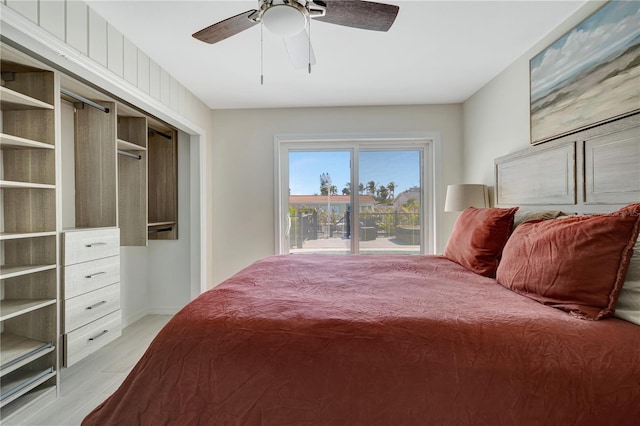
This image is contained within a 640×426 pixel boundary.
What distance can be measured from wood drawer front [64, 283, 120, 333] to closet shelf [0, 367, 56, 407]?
0.84 feet

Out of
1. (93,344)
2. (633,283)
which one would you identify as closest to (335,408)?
(633,283)

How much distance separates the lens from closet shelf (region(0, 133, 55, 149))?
1573mm

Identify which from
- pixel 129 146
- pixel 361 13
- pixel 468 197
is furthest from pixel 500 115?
pixel 129 146

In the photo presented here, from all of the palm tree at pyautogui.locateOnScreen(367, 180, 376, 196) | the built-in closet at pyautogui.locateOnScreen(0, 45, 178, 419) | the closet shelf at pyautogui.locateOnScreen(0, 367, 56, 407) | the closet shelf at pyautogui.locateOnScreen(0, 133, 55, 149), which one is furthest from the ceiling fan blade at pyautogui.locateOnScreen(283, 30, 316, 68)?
the closet shelf at pyautogui.locateOnScreen(0, 367, 56, 407)

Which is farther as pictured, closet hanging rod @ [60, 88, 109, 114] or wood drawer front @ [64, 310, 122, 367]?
closet hanging rod @ [60, 88, 109, 114]

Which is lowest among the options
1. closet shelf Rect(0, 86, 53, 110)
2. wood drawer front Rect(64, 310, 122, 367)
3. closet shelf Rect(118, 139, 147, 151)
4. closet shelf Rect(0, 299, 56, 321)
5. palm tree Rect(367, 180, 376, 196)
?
wood drawer front Rect(64, 310, 122, 367)

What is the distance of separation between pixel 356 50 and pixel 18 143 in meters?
2.32

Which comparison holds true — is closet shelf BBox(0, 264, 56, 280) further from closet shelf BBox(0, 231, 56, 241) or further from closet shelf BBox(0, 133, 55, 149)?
closet shelf BBox(0, 133, 55, 149)

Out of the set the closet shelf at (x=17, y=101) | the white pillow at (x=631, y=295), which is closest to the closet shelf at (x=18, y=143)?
the closet shelf at (x=17, y=101)

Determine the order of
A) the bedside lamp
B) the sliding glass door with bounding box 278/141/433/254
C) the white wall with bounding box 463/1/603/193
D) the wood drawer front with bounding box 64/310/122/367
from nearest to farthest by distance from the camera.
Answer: the wood drawer front with bounding box 64/310/122/367 → the white wall with bounding box 463/1/603/193 → the bedside lamp → the sliding glass door with bounding box 278/141/433/254

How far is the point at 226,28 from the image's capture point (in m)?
1.71

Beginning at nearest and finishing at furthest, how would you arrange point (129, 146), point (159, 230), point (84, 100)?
point (84, 100)
point (129, 146)
point (159, 230)

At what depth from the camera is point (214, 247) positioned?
3783 millimetres

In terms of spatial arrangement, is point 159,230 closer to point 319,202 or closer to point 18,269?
point 18,269
